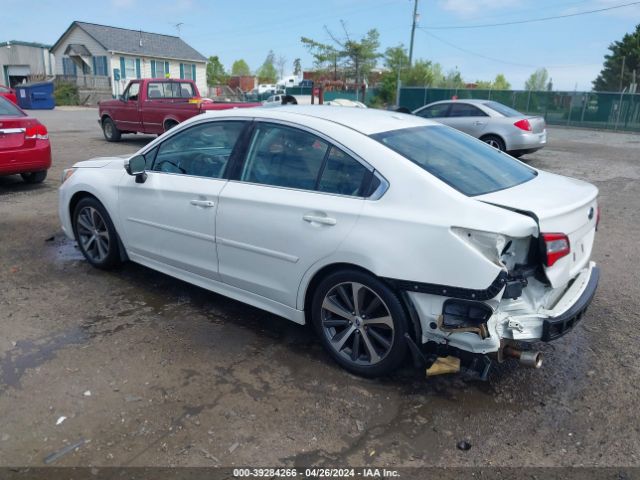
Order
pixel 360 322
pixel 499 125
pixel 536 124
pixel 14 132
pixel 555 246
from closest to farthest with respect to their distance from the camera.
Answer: pixel 555 246 < pixel 360 322 < pixel 14 132 < pixel 499 125 < pixel 536 124

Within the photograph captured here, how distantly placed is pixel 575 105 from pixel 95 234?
94.6ft

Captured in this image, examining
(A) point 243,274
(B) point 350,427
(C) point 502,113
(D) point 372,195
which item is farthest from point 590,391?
(C) point 502,113

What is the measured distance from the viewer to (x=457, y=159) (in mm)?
3592

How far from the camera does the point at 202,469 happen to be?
2625 mm

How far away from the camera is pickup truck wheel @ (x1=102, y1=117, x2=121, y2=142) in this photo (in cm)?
1627

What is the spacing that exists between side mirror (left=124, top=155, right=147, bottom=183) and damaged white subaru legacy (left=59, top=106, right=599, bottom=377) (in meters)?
0.01

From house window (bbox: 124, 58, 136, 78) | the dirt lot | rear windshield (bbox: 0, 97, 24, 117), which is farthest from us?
house window (bbox: 124, 58, 136, 78)

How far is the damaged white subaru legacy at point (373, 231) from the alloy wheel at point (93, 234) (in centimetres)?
71

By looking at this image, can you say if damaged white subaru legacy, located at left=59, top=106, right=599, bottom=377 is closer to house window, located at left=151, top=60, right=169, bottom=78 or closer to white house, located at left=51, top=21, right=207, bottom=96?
white house, located at left=51, top=21, right=207, bottom=96

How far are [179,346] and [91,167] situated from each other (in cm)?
228

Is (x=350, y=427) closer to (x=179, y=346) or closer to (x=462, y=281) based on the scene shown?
(x=462, y=281)

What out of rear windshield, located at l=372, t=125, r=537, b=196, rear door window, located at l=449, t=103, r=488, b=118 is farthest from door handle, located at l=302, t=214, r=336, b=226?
rear door window, located at l=449, t=103, r=488, b=118

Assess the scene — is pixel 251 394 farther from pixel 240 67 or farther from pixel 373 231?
pixel 240 67

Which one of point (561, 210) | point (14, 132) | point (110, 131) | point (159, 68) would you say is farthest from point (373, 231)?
point (159, 68)
